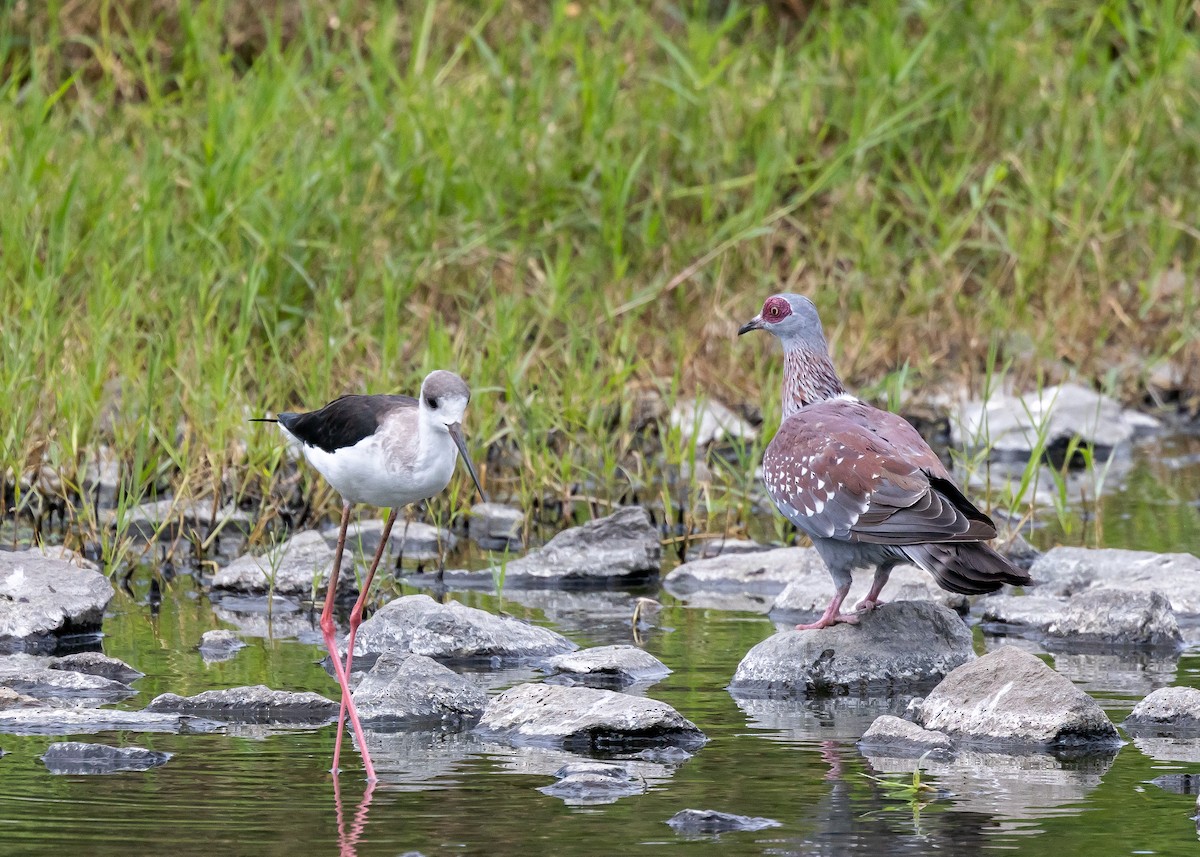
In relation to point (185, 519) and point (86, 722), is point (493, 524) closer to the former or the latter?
point (185, 519)

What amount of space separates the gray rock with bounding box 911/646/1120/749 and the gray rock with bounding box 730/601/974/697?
567 millimetres

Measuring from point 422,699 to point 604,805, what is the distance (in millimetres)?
1081

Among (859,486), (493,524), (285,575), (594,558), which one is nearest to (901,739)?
(859,486)

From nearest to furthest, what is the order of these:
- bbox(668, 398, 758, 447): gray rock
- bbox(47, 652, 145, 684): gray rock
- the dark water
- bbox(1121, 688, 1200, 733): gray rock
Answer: the dark water → bbox(1121, 688, 1200, 733): gray rock → bbox(47, 652, 145, 684): gray rock → bbox(668, 398, 758, 447): gray rock

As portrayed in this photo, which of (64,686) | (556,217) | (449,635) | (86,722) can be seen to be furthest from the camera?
(556,217)

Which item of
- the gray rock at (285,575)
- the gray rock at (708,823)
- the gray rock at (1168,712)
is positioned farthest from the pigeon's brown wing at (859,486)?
the gray rock at (285,575)

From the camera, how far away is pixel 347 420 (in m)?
5.96

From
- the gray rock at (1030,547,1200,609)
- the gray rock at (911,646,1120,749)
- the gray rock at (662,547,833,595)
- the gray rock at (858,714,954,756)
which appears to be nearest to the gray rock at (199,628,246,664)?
the gray rock at (662,547,833,595)

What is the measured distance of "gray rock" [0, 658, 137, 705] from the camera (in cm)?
570

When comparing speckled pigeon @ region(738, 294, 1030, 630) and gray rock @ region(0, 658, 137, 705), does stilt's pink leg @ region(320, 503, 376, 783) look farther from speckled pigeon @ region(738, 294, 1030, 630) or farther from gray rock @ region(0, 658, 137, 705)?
speckled pigeon @ region(738, 294, 1030, 630)

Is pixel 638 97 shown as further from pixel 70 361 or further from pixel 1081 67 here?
pixel 70 361

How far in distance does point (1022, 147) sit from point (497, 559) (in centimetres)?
546

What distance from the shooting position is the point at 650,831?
440cm

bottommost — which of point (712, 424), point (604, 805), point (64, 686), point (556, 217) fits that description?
point (604, 805)
